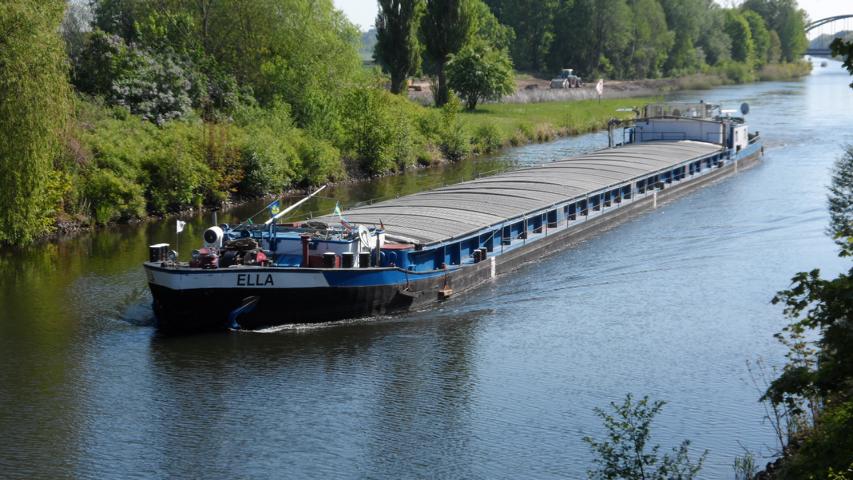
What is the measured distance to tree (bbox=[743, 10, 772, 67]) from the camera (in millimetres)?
131375

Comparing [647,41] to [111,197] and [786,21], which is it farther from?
[111,197]

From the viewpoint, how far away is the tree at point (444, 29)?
217 ft

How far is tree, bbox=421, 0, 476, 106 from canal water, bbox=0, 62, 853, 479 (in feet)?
122

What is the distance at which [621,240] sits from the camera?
32469mm

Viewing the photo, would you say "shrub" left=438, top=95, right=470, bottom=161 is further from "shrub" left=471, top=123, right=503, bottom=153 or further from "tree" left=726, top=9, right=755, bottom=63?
"tree" left=726, top=9, right=755, bottom=63

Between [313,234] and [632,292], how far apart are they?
789cm

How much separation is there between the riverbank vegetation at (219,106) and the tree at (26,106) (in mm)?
38

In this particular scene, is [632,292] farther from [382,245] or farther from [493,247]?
[382,245]

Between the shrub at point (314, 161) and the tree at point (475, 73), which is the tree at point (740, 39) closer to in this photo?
the tree at point (475, 73)

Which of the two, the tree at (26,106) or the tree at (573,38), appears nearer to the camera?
the tree at (26,106)

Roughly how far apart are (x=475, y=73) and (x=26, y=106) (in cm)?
4131

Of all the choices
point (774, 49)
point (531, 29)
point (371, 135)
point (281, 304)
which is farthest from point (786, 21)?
point (281, 304)

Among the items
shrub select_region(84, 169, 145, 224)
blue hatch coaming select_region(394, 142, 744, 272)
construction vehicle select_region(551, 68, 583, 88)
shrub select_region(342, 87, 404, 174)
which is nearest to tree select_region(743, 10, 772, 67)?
construction vehicle select_region(551, 68, 583, 88)

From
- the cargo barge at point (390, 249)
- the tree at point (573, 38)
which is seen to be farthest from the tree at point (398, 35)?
the tree at point (573, 38)
